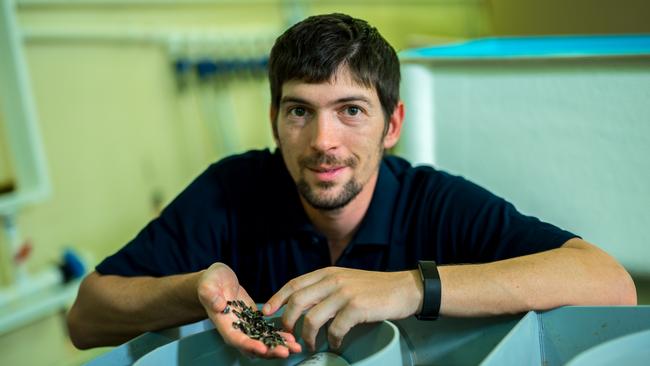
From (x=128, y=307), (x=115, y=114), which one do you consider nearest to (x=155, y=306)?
(x=128, y=307)

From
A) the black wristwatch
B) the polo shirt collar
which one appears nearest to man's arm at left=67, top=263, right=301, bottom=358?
the black wristwatch

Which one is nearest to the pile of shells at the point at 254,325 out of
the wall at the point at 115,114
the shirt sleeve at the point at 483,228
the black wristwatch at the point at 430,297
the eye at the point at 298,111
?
the black wristwatch at the point at 430,297

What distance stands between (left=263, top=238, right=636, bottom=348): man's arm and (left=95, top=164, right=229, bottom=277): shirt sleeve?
0.34 m

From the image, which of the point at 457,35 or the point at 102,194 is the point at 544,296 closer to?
the point at 102,194

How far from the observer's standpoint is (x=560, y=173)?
3.11 feet

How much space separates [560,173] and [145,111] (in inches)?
52.6

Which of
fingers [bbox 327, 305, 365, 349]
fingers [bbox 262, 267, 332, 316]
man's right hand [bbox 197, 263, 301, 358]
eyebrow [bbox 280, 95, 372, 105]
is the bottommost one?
fingers [bbox 327, 305, 365, 349]

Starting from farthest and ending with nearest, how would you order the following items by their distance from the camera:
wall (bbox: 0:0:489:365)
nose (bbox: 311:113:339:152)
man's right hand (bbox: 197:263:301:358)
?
wall (bbox: 0:0:489:365) → nose (bbox: 311:113:339:152) → man's right hand (bbox: 197:263:301:358)

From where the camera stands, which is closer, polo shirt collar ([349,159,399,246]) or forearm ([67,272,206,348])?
forearm ([67,272,206,348])

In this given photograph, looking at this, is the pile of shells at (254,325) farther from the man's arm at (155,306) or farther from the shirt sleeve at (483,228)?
the shirt sleeve at (483,228)

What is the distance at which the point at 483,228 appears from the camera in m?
0.87

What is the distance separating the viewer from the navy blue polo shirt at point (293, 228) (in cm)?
89

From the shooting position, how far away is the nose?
0.77 meters

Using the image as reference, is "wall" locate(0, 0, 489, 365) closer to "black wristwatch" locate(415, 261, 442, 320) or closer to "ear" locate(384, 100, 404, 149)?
"ear" locate(384, 100, 404, 149)
